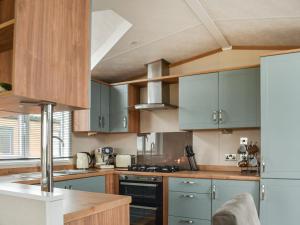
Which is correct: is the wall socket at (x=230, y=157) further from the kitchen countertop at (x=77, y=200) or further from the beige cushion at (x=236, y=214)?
the beige cushion at (x=236, y=214)

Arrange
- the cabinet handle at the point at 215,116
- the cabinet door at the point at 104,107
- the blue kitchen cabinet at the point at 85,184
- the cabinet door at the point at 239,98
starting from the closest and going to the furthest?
the blue kitchen cabinet at the point at 85,184 < the cabinet door at the point at 239,98 < the cabinet handle at the point at 215,116 < the cabinet door at the point at 104,107

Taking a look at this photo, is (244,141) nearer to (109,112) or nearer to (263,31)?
(263,31)

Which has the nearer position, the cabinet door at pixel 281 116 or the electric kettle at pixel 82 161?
the cabinet door at pixel 281 116

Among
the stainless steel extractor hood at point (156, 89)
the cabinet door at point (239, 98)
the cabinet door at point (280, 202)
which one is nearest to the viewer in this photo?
the cabinet door at point (280, 202)

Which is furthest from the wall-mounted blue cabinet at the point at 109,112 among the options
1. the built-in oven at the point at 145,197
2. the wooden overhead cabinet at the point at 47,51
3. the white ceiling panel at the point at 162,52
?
the wooden overhead cabinet at the point at 47,51

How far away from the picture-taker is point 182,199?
3.56 m

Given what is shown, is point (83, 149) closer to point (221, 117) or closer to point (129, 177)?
point (129, 177)

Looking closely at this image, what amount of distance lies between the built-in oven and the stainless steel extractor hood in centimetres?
96

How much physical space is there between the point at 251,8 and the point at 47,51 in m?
2.02

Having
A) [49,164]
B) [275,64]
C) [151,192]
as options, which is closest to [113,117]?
[151,192]

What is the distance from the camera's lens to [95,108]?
4.34 metres

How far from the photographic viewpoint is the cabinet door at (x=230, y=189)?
3.13 m

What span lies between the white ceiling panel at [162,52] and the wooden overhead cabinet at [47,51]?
74.4 inches

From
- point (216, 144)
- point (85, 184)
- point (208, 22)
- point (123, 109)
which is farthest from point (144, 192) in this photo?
point (208, 22)
